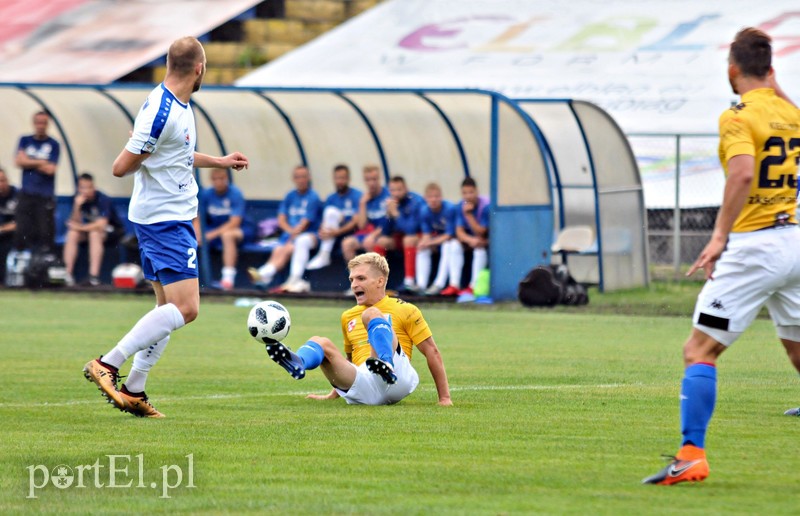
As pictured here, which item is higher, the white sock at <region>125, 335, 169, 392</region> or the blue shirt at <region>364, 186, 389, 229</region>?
the blue shirt at <region>364, 186, 389, 229</region>

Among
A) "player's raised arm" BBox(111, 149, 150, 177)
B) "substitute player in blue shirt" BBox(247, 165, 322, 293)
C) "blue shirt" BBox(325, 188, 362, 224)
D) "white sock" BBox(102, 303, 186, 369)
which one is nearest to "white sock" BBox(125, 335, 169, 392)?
"white sock" BBox(102, 303, 186, 369)

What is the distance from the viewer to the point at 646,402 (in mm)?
9539

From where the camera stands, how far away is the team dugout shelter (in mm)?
19969

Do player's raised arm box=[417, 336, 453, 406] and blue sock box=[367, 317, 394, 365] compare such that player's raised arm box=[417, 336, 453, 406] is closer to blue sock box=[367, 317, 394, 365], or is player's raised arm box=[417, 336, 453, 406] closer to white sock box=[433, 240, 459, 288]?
blue sock box=[367, 317, 394, 365]

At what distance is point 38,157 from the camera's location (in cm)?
2036

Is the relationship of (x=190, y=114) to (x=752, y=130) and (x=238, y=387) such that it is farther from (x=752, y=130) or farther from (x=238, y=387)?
(x=752, y=130)

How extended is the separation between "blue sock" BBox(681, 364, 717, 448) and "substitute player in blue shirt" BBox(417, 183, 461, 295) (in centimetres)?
1316

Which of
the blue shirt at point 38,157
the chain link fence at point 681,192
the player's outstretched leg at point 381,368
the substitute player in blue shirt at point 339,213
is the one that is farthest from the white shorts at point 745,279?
the chain link fence at point 681,192

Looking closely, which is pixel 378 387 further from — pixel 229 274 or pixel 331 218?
pixel 229 274

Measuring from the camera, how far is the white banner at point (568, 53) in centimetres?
2345

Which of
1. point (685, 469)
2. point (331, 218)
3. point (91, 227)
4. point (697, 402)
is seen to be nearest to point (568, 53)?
point (331, 218)

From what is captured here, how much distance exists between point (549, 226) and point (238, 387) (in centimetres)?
1013

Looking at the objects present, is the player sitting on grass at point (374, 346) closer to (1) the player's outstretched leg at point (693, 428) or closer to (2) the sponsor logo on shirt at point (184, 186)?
(2) the sponsor logo on shirt at point (184, 186)

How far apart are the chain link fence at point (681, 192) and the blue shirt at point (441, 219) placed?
3.50 m
